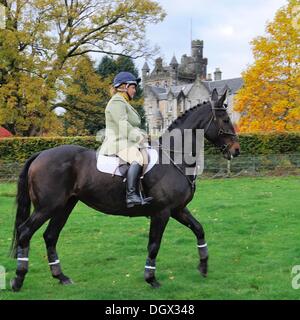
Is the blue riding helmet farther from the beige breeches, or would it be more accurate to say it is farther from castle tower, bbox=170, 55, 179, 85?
castle tower, bbox=170, 55, 179, 85

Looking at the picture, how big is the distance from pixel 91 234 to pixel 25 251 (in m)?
3.85

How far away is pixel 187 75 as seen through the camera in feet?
372

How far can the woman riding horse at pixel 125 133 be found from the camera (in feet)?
21.0

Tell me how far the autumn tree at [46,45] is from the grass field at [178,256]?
54.6 ft

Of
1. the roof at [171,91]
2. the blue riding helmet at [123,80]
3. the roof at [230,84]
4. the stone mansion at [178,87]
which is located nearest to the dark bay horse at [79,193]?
the blue riding helmet at [123,80]

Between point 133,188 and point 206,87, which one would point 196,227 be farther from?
point 206,87

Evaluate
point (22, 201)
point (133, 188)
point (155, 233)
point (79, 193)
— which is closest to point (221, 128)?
point (133, 188)

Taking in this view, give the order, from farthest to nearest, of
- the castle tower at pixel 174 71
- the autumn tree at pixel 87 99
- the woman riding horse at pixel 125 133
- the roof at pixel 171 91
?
1. the castle tower at pixel 174 71
2. the roof at pixel 171 91
3. the autumn tree at pixel 87 99
4. the woman riding horse at pixel 125 133

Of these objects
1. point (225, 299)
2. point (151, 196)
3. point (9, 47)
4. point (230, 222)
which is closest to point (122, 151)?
point (151, 196)

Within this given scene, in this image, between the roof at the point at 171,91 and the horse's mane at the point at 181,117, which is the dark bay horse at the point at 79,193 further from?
the roof at the point at 171,91

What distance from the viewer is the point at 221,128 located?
6.98 metres

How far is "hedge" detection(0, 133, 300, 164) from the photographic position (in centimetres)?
2447

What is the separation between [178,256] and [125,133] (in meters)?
2.80

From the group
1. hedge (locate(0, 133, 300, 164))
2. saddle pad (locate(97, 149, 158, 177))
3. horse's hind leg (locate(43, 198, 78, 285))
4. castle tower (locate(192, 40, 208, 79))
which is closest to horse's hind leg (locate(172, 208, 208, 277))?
saddle pad (locate(97, 149, 158, 177))
